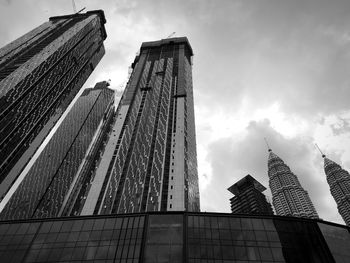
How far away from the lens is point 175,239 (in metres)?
50.9

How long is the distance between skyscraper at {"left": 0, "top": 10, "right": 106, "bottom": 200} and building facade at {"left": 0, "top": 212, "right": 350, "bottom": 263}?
81.5 meters

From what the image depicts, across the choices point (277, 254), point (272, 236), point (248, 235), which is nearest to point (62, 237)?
point (248, 235)

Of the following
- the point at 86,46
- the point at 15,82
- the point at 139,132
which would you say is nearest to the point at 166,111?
the point at 139,132

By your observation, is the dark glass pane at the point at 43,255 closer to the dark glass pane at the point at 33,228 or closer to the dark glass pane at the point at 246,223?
the dark glass pane at the point at 33,228

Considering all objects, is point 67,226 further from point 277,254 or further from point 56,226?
point 277,254

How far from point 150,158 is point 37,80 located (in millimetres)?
63260

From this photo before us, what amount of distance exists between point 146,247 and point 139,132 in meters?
118

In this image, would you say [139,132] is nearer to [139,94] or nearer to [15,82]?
[139,94]

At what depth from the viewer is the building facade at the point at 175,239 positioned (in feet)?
162

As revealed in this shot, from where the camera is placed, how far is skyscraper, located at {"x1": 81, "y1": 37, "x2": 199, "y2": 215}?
127 m

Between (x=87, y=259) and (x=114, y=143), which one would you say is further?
(x=114, y=143)

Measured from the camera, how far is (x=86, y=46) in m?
186

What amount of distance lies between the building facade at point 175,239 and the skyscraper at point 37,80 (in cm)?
8149


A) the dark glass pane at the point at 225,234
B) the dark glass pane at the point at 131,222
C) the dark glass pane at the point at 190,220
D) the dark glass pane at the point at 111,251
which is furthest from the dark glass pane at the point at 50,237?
the dark glass pane at the point at 225,234
